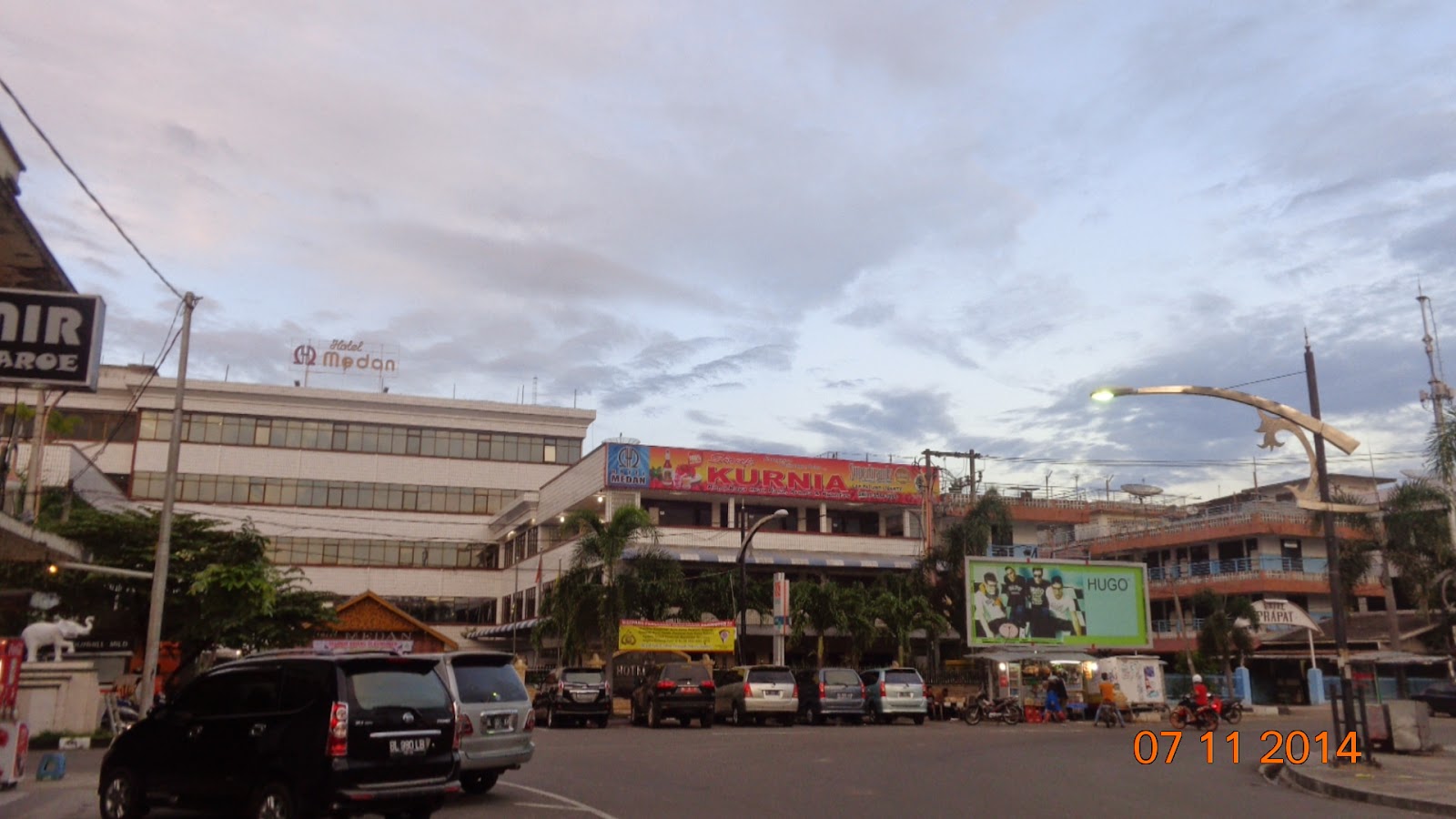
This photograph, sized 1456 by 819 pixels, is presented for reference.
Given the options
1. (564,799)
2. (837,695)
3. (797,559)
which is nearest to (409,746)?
(564,799)

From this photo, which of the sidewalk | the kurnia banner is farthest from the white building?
the sidewalk

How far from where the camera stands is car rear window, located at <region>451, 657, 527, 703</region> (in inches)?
585

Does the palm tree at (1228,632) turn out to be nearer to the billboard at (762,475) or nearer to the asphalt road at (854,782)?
the billboard at (762,475)

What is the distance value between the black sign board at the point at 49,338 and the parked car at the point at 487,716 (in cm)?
532

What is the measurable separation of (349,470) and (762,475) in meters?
28.3

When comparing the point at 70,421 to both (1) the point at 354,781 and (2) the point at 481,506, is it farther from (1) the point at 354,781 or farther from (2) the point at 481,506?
(1) the point at 354,781

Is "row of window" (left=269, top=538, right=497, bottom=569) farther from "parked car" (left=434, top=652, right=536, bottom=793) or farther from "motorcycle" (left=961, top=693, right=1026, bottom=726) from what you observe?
"parked car" (left=434, top=652, right=536, bottom=793)

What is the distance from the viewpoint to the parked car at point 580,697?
1225 inches

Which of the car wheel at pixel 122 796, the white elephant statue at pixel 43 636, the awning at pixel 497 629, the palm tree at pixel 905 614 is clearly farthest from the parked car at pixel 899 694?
the car wheel at pixel 122 796

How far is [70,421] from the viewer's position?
40656 millimetres

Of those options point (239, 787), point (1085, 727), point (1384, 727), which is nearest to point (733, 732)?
point (1085, 727)

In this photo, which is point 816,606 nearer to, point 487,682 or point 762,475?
point 762,475

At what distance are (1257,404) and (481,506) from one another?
185ft

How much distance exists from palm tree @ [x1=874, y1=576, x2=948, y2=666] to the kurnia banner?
6.70 metres
